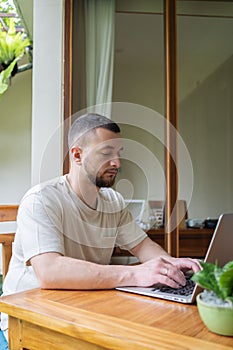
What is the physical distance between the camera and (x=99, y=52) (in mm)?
2482

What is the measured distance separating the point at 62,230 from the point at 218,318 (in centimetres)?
69

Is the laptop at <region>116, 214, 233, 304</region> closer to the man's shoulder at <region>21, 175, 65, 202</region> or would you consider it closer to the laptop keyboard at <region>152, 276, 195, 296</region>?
the laptop keyboard at <region>152, 276, 195, 296</region>

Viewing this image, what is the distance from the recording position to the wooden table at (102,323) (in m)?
0.68

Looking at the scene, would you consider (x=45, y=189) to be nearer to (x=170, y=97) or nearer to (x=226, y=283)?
(x=226, y=283)

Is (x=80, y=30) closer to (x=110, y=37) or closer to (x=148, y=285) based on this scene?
(x=110, y=37)

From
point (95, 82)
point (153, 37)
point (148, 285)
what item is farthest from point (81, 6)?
point (148, 285)

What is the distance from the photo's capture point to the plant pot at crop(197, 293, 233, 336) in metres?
0.68

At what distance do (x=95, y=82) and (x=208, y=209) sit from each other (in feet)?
6.46

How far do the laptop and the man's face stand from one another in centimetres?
51

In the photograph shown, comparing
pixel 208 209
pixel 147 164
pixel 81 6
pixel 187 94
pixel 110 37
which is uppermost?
pixel 81 6

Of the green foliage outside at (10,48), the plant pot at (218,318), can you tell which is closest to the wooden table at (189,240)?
the plant pot at (218,318)

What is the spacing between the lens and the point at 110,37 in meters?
2.54

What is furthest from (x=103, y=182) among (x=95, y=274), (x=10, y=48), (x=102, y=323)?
(x=10, y=48)

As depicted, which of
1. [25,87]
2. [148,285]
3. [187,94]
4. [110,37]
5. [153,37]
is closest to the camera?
[148,285]
